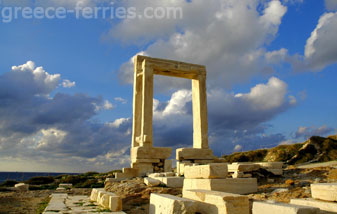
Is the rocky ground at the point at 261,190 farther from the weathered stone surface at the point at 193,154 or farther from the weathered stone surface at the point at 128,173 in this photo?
the weathered stone surface at the point at 193,154

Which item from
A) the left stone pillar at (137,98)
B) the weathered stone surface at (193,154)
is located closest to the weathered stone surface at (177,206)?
the weathered stone surface at (193,154)

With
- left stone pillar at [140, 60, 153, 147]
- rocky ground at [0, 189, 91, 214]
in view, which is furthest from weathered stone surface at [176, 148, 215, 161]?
rocky ground at [0, 189, 91, 214]

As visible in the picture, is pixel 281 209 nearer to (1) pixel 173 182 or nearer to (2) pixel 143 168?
(1) pixel 173 182

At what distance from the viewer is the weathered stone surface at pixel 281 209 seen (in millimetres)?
4359

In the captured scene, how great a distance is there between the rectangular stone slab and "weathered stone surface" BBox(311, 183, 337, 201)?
9.46 meters

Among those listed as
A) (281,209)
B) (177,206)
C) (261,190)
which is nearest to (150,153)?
(261,190)

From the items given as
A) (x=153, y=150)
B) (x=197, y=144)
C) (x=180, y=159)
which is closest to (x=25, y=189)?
(x=153, y=150)

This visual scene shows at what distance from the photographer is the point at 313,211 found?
4.40 m

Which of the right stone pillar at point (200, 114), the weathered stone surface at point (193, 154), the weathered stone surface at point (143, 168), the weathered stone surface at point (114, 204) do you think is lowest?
the weathered stone surface at point (114, 204)

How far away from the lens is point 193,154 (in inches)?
570

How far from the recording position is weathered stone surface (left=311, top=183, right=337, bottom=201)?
5410mm

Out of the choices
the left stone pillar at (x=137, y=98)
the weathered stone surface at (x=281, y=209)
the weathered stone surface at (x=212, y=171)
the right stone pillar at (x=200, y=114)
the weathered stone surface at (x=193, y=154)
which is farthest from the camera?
the left stone pillar at (x=137, y=98)

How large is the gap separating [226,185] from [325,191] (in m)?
2.64

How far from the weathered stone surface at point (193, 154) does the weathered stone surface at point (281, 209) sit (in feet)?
29.4
